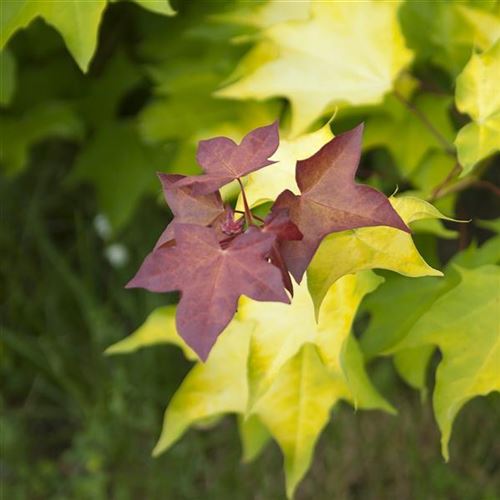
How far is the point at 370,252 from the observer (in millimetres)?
984

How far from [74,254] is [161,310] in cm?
148

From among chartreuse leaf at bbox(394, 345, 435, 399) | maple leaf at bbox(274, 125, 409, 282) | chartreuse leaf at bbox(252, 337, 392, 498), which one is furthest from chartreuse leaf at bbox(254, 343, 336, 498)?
maple leaf at bbox(274, 125, 409, 282)

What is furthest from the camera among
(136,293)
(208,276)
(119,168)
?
(136,293)

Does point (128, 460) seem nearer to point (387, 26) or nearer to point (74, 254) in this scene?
point (74, 254)

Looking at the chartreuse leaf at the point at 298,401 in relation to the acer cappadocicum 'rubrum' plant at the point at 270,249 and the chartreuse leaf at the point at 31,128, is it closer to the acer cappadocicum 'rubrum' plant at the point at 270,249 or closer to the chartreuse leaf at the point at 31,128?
the acer cappadocicum 'rubrum' plant at the point at 270,249

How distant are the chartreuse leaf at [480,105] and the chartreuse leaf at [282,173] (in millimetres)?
169

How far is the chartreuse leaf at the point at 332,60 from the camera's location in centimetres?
138

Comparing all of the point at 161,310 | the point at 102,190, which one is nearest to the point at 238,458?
the point at 102,190

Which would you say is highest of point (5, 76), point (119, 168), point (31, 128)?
point (5, 76)

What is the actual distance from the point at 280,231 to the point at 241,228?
0.17 ft

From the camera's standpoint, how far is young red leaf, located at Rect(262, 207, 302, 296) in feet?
2.86

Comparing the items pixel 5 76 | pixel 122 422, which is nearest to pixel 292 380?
pixel 5 76

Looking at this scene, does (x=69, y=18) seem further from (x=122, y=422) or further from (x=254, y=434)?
(x=122, y=422)

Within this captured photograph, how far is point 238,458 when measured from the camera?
226 cm
